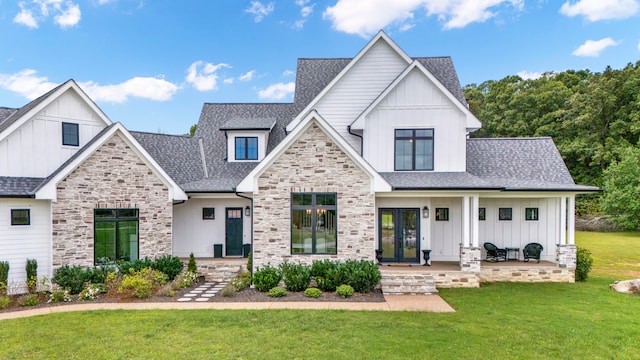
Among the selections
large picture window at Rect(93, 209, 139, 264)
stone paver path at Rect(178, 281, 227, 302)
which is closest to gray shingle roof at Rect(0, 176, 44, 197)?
large picture window at Rect(93, 209, 139, 264)

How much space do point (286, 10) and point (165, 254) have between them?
697 inches

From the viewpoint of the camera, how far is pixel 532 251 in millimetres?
14391

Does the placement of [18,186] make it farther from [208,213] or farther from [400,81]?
[400,81]

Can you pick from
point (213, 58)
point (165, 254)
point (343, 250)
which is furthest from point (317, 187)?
point (213, 58)

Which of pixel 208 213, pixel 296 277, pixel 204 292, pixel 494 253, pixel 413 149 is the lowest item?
pixel 204 292

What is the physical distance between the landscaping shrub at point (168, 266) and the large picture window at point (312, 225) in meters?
4.44

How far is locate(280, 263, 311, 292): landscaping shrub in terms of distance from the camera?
11.3 metres

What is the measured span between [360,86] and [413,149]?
3.70 metres

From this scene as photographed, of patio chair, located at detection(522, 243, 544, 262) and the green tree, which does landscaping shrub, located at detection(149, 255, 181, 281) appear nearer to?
patio chair, located at detection(522, 243, 544, 262)

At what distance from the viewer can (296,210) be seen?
1218 cm

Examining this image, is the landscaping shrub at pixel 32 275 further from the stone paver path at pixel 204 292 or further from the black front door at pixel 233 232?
the black front door at pixel 233 232

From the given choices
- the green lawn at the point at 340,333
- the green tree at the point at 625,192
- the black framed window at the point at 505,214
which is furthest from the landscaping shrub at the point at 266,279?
the green tree at the point at 625,192

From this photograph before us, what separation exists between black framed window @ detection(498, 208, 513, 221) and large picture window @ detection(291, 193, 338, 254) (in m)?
7.82

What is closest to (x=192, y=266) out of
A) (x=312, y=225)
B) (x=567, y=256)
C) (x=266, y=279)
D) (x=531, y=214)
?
(x=266, y=279)
